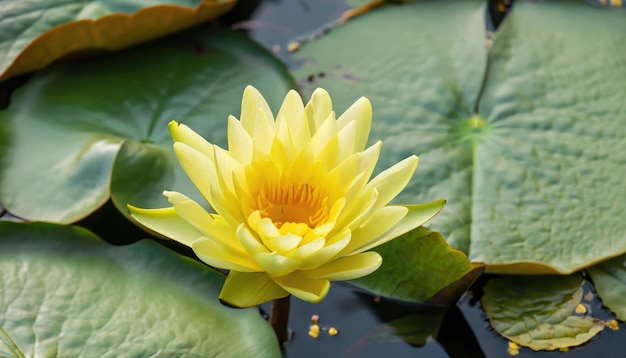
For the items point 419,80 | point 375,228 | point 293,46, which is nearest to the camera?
point 375,228

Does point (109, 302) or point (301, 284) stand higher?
point (301, 284)

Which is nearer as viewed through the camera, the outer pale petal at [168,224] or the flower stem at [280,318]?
the outer pale petal at [168,224]

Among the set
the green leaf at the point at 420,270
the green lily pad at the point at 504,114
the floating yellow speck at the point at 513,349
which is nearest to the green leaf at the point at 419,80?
the green lily pad at the point at 504,114

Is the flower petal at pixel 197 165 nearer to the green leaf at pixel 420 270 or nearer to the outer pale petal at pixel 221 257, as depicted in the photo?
the outer pale petal at pixel 221 257

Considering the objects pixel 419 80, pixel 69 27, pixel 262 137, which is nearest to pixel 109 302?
pixel 262 137

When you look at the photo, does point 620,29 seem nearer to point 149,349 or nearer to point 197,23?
point 197,23

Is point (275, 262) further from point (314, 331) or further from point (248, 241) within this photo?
point (314, 331)
